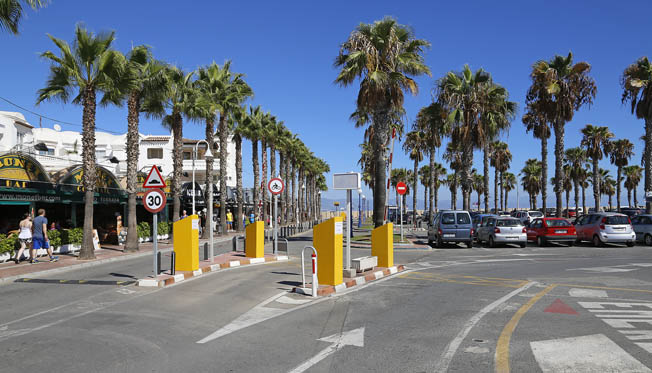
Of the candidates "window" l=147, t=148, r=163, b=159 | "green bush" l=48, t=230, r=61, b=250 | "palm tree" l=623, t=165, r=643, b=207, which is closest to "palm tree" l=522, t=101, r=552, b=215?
"green bush" l=48, t=230, r=61, b=250

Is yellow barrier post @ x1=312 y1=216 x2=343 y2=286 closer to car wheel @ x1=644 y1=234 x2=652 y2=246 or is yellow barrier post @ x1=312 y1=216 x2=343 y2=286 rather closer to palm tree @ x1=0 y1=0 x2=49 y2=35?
palm tree @ x1=0 y1=0 x2=49 y2=35

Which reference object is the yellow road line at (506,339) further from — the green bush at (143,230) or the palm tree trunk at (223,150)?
the palm tree trunk at (223,150)

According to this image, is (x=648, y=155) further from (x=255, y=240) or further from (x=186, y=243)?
(x=186, y=243)

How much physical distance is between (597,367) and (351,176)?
27.9ft

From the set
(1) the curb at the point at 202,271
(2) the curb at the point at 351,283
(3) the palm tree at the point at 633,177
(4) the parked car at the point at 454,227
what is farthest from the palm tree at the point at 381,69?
(3) the palm tree at the point at 633,177

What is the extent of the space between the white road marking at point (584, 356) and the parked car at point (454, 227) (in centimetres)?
1721

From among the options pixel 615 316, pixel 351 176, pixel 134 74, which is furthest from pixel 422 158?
pixel 615 316

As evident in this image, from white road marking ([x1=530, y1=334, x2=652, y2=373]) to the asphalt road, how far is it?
13 millimetres

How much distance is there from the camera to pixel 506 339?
6.62 m

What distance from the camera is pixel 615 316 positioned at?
313 inches

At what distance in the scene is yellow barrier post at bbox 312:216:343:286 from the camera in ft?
36.1

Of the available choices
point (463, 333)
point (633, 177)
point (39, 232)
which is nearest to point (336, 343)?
point (463, 333)

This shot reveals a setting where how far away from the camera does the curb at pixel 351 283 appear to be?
1067 cm

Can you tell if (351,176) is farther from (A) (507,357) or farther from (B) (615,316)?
(A) (507,357)
